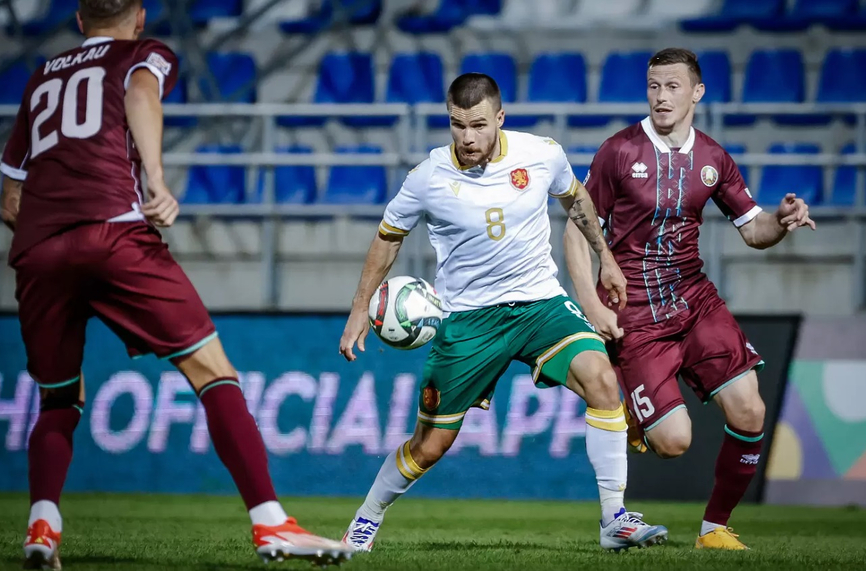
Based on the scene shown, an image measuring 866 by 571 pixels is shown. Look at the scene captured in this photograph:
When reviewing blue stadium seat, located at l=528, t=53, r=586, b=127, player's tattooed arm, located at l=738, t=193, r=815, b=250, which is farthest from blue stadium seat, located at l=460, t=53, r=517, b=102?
player's tattooed arm, located at l=738, t=193, r=815, b=250

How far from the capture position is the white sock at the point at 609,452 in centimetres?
590

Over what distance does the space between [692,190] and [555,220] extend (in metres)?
4.35

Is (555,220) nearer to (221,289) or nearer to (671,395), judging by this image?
(221,289)

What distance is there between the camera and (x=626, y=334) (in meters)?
6.55

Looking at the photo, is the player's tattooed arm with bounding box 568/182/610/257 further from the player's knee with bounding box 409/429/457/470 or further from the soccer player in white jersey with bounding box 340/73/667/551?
the player's knee with bounding box 409/429/457/470

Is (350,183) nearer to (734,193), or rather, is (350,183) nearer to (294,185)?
(294,185)

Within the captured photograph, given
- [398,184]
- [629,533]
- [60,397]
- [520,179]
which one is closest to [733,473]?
[629,533]

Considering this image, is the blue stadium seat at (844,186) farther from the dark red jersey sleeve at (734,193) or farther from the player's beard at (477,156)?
the player's beard at (477,156)

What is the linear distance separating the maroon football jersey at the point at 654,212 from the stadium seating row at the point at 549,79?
683 centimetres

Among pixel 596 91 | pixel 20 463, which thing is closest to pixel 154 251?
pixel 20 463

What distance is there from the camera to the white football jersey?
19.8ft

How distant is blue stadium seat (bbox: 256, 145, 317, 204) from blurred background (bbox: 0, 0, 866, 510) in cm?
3

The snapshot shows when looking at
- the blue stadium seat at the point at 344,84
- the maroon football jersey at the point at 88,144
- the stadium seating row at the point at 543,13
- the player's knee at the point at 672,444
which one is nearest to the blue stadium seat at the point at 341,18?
the stadium seating row at the point at 543,13

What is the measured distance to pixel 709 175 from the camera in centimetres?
653
